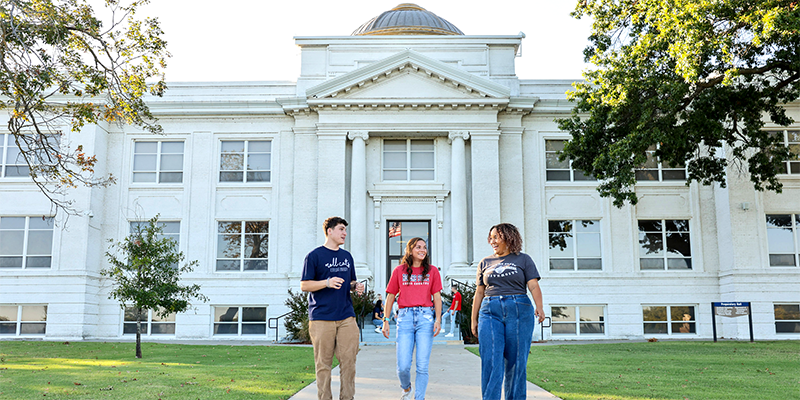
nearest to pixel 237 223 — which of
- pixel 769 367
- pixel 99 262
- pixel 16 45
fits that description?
pixel 99 262

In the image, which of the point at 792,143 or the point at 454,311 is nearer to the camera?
the point at 454,311

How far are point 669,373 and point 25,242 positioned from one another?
2250 cm

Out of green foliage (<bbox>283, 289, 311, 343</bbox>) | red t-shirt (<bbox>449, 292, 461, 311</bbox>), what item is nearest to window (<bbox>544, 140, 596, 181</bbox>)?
red t-shirt (<bbox>449, 292, 461, 311</bbox>)

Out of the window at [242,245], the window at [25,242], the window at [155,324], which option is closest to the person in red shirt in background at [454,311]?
the window at [242,245]

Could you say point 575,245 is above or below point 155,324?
above

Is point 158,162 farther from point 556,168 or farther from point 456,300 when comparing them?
point 556,168

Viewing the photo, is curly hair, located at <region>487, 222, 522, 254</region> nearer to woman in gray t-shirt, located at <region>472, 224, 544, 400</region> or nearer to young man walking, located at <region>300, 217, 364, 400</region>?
woman in gray t-shirt, located at <region>472, 224, 544, 400</region>

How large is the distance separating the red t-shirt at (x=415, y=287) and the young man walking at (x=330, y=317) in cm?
88

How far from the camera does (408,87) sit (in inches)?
976

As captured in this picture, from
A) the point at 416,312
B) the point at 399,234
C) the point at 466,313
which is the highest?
the point at 399,234

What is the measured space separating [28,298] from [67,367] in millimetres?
13703

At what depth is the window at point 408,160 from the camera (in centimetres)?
2516

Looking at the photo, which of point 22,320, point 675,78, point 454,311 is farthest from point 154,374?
point 22,320

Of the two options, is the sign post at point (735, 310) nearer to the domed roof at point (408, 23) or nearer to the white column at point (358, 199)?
the white column at point (358, 199)
